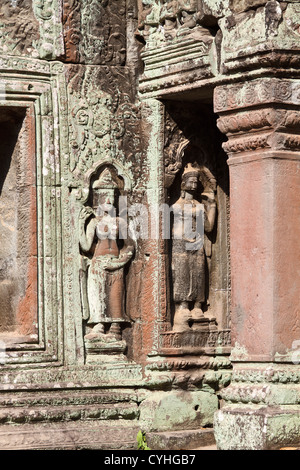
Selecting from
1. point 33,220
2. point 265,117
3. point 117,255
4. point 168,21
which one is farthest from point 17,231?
point 265,117

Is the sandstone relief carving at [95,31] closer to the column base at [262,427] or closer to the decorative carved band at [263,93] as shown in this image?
the decorative carved band at [263,93]

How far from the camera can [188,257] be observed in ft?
41.6

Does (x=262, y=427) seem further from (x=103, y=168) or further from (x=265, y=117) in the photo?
(x=103, y=168)

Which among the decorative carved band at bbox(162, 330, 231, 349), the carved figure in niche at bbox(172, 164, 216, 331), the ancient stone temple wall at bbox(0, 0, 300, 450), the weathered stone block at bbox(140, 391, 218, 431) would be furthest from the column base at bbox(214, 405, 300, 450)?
the carved figure in niche at bbox(172, 164, 216, 331)

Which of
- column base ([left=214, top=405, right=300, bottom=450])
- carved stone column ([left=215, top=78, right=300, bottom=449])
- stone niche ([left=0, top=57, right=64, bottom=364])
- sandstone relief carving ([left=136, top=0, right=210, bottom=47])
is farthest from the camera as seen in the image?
stone niche ([left=0, top=57, right=64, bottom=364])

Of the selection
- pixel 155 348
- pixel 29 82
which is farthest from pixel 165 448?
pixel 29 82

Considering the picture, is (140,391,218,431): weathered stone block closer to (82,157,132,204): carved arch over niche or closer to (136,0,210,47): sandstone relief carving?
(82,157,132,204): carved arch over niche

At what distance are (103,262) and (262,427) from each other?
2.56 metres

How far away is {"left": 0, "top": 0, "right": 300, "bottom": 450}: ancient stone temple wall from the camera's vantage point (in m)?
12.1

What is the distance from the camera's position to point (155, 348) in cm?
1248

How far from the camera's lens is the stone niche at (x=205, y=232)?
12602mm

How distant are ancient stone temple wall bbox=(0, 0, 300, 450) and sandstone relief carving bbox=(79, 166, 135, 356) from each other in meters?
0.01

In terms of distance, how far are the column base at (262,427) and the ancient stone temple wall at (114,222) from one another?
0.82 metres
